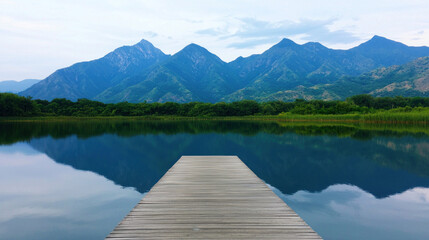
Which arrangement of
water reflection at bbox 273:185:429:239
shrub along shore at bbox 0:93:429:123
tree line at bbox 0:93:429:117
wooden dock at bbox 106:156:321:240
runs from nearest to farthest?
1. wooden dock at bbox 106:156:321:240
2. water reflection at bbox 273:185:429:239
3. shrub along shore at bbox 0:93:429:123
4. tree line at bbox 0:93:429:117

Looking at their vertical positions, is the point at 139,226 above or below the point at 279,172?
above

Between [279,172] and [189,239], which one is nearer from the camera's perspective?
[189,239]

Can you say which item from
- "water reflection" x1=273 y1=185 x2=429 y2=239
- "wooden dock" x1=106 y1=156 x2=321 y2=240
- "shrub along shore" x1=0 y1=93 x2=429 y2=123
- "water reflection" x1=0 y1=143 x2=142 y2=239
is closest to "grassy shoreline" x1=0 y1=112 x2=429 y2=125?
"shrub along shore" x1=0 y1=93 x2=429 y2=123

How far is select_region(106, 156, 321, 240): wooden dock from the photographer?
539 cm

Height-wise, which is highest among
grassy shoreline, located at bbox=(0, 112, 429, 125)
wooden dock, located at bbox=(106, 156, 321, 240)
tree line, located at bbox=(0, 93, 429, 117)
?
tree line, located at bbox=(0, 93, 429, 117)

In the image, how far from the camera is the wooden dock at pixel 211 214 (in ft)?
17.7

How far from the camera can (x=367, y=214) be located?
9.23 meters

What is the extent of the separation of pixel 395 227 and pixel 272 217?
462 cm

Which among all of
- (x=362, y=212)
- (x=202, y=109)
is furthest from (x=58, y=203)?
(x=202, y=109)

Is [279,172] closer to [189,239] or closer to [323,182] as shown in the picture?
[323,182]

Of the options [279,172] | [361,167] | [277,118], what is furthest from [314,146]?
[277,118]

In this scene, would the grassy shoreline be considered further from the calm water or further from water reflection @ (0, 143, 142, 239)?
water reflection @ (0, 143, 142, 239)

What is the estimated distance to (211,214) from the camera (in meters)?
6.47

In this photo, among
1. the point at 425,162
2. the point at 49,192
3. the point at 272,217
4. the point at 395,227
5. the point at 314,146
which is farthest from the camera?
the point at 314,146
